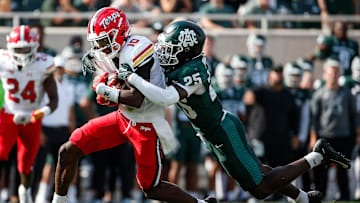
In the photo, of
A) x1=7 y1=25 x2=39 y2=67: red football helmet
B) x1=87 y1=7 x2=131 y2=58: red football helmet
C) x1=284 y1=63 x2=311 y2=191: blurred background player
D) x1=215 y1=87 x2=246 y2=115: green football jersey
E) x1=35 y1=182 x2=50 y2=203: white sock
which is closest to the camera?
x1=87 y1=7 x2=131 y2=58: red football helmet

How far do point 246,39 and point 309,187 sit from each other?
6.88 ft

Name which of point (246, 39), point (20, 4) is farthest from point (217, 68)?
point (20, 4)

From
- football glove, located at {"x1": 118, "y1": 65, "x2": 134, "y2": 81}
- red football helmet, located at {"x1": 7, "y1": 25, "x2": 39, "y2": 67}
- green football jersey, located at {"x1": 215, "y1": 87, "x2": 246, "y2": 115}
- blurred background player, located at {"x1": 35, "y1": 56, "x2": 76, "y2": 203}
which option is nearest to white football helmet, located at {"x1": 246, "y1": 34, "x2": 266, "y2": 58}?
green football jersey, located at {"x1": 215, "y1": 87, "x2": 246, "y2": 115}

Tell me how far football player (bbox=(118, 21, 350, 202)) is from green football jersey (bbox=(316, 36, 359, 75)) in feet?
11.4

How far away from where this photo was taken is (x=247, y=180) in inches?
221

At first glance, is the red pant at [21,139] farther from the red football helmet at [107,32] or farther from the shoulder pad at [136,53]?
the shoulder pad at [136,53]

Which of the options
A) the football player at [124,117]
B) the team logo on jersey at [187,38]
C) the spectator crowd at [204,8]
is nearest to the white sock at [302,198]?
the football player at [124,117]

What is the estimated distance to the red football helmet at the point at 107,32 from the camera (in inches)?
208

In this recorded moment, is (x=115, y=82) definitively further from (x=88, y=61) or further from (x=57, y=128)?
(x=57, y=128)

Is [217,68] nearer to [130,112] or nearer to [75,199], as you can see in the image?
[75,199]

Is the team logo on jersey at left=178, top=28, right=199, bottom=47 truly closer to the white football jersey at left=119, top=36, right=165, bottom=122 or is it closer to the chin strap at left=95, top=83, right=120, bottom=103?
the white football jersey at left=119, top=36, right=165, bottom=122

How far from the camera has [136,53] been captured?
17.2 ft

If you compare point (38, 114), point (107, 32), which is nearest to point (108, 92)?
point (107, 32)

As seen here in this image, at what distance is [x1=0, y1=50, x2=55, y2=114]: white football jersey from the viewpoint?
678 centimetres
